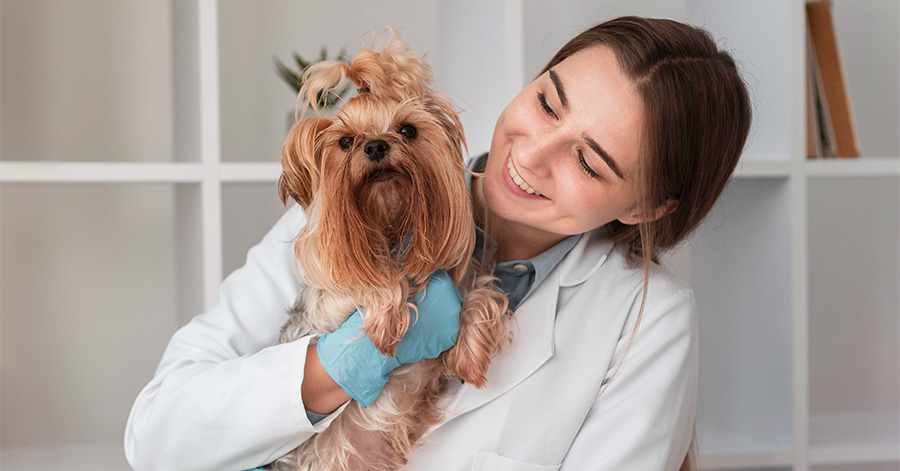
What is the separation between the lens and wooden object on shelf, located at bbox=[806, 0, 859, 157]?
2.17m

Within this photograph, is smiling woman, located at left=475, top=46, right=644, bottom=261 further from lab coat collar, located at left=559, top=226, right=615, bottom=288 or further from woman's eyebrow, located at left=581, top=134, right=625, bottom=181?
lab coat collar, located at left=559, top=226, right=615, bottom=288

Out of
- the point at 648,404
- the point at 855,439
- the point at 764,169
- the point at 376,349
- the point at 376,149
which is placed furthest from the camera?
the point at 855,439

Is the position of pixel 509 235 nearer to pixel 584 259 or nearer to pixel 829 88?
pixel 584 259

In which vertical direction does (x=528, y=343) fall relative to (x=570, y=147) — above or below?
below

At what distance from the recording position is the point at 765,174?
209 cm

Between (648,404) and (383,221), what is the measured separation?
71 cm

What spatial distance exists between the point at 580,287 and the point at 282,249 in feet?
2.18

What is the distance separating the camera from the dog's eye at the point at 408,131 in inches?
43.7

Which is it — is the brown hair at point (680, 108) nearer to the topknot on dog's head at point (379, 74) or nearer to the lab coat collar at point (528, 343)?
the lab coat collar at point (528, 343)

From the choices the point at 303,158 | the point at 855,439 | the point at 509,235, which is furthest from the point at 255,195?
the point at 855,439

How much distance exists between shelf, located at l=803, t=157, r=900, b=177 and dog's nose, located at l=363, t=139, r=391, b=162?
1.56 metres

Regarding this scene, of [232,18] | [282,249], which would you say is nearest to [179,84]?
[232,18]

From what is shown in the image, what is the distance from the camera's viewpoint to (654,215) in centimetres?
149

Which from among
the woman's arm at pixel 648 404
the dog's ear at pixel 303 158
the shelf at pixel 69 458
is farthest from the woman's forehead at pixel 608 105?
the shelf at pixel 69 458
